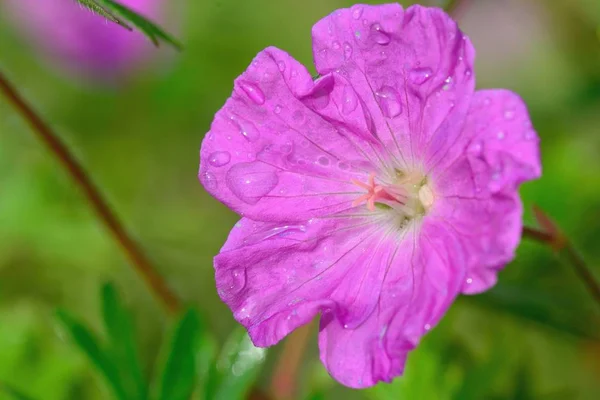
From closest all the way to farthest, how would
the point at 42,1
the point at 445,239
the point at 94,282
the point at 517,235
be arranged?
the point at 517,235
the point at 445,239
the point at 94,282
the point at 42,1

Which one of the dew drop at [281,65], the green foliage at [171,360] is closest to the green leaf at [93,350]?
the green foliage at [171,360]

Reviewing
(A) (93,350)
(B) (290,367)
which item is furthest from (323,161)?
(B) (290,367)

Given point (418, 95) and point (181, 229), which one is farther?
point (181, 229)

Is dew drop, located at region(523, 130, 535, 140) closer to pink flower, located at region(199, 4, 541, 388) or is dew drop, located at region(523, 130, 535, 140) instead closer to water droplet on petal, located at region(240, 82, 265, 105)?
pink flower, located at region(199, 4, 541, 388)

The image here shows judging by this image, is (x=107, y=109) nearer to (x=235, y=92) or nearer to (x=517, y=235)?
(x=235, y=92)

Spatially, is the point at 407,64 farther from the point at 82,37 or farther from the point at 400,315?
the point at 82,37

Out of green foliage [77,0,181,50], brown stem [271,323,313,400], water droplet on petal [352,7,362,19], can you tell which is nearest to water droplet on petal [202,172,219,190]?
green foliage [77,0,181,50]

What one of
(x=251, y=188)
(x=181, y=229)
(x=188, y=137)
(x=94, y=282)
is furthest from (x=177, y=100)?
(x=251, y=188)
